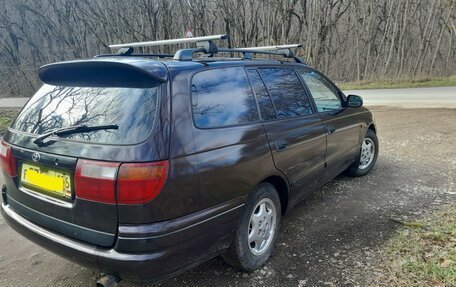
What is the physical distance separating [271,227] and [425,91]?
14.1 metres

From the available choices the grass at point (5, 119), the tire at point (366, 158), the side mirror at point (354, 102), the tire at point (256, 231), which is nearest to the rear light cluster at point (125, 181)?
the tire at point (256, 231)

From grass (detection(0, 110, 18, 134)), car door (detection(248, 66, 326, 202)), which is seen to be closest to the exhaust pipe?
car door (detection(248, 66, 326, 202))

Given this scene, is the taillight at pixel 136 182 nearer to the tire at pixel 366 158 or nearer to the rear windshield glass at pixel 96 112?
the rear windshield glass at pixel 96 112

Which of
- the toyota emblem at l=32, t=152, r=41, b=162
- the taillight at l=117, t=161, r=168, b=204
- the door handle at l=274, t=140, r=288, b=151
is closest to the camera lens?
the taillight at l=117, t=161, r=168, b=204

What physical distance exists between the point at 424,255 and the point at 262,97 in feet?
6.57

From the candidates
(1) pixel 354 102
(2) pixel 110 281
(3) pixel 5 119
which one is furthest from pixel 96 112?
(3) pixel 5 119

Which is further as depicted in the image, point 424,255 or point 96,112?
point 424,255

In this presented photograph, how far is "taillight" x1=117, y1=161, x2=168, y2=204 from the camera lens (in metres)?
1.96

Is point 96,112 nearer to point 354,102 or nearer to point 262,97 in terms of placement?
point 262,97

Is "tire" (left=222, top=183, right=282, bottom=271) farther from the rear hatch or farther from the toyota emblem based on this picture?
the toyota emblem

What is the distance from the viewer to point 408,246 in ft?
10.1

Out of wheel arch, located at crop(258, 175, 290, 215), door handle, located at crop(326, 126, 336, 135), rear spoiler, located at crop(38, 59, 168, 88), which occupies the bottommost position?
wheel arch, located at crop(258, 175, 290, 215)

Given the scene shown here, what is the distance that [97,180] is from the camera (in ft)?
6.57

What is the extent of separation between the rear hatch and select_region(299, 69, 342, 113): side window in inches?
82.5
